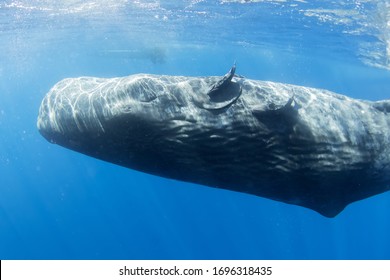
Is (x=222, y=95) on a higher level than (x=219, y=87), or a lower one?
lower

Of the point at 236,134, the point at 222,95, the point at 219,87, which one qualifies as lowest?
the point at 236,134

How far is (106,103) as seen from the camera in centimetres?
605

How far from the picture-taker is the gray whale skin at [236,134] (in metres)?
5.77

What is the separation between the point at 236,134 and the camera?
5.78 meters

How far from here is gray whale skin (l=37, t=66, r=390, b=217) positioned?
18.9ft

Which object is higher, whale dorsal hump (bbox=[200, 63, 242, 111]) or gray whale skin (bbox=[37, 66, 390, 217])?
whale dorsal hump (bbox=[200, 63, 242, 111])

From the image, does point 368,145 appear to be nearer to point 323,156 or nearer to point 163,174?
point 323,156

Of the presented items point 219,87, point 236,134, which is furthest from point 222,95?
point 236,134

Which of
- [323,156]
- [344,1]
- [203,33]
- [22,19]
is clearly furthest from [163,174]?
[203,33]

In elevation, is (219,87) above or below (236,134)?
above

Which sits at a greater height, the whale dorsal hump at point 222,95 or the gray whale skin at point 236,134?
the whale dorsal hump at point 222,95

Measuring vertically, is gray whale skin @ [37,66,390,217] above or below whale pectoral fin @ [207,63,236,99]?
below

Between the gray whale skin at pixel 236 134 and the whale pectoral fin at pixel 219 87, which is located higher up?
the whale pectoral fin at pixel 219 87

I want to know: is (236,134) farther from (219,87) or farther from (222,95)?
(219,87)
